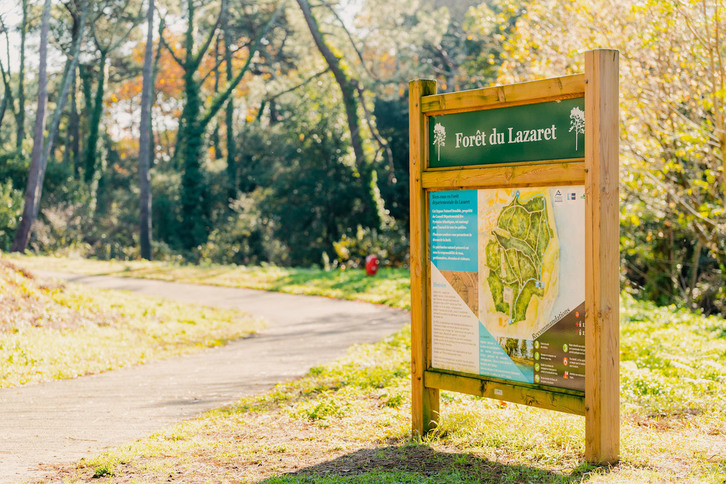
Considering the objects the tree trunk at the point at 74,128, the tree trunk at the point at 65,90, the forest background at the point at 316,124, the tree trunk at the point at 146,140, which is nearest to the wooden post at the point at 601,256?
the forest background at the point at 316,124

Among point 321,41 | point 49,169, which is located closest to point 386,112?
point 321,41

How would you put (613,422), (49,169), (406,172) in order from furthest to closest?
1. (49,169)
2. (406,172)
3. (613,422)

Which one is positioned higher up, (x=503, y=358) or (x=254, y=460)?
(x=503, y=358)

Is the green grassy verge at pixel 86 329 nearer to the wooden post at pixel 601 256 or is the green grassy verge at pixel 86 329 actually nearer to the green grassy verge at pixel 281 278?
the green grassy verge at pixel 281 278

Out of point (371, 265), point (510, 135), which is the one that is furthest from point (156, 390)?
point (371, 265)

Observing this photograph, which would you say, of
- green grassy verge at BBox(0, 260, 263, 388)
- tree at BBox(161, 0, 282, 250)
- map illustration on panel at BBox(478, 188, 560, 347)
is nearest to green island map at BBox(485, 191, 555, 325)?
map illustration on panel at BBox(478, 188, 560, 347)

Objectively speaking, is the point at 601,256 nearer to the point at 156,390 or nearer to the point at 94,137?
the point at 156,390

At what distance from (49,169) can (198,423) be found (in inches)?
1313

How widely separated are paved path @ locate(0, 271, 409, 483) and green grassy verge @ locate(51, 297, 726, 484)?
1.25 ft

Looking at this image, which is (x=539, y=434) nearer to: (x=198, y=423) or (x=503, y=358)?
(x=503, y=358)

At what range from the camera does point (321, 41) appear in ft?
85.0

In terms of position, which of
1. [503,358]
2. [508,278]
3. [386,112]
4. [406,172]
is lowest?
[503,358]

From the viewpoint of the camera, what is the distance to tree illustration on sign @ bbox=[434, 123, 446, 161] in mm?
5438

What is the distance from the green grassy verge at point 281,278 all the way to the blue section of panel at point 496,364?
8886mm
